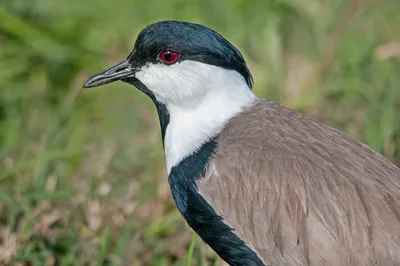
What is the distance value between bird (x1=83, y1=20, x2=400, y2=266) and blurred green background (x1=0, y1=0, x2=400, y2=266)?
72cm

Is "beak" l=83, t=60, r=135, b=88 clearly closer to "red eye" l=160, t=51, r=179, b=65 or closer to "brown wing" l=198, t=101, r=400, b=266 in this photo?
"red eye" l=160, t=51, r=179, b=65

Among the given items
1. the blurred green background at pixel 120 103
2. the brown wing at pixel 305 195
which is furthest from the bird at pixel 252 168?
the blurred green background at pixel 120 103

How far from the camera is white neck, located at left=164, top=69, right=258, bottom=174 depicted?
4645 millimetres

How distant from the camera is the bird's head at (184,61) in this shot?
4.66 meters

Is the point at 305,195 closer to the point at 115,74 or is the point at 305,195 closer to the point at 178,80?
the point at 178,80

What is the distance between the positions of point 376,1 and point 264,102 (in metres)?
3.17

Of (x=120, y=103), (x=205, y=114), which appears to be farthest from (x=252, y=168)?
(x=120, y=103)

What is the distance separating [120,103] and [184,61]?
240 cm

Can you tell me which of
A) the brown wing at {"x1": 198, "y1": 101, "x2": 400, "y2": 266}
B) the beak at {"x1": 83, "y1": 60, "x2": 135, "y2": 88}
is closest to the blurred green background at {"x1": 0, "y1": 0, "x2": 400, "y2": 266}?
the beak at {"x1": 83, "y1": 60, "x2": 135, "y2": 88}

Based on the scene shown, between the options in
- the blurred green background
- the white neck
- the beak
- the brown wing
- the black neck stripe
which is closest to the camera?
the brown wing

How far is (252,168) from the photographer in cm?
435

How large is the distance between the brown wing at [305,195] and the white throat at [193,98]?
0.56ft

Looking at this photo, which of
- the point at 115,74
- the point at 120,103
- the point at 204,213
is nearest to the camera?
the point at 204,213

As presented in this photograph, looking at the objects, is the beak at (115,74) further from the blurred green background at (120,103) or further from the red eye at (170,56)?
the blurred green background at (120,103)
